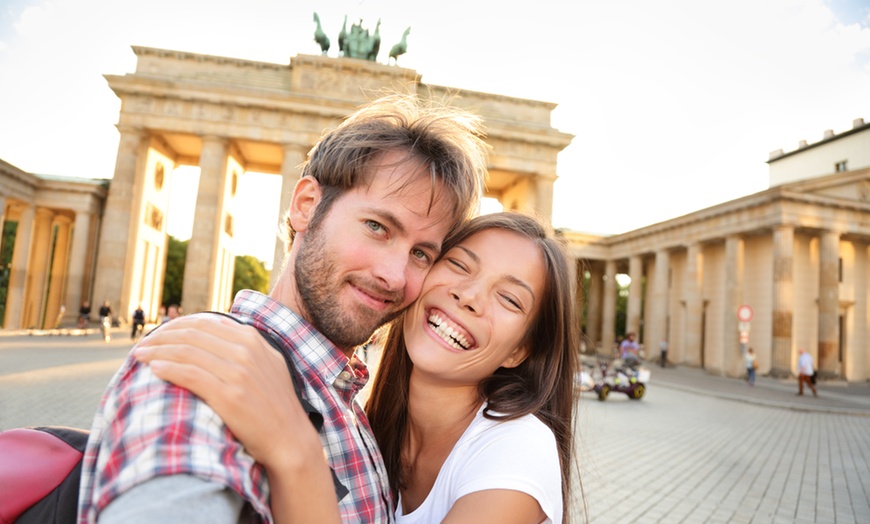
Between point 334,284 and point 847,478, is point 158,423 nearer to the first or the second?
point 334,284

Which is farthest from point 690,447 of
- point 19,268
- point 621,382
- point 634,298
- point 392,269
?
point 19,268

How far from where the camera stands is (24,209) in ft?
128

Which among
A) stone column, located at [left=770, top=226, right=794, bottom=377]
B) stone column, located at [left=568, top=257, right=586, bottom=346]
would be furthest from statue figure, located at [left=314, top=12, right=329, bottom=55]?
stone column, located at [left=568, top=257, right=586, bottom=346]

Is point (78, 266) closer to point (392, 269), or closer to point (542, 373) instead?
point (542, 373)

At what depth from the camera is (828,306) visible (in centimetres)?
3312

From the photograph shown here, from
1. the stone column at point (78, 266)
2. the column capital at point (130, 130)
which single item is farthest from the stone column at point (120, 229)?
the stone column at point (78, 266)


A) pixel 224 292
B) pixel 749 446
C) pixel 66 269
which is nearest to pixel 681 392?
pixel 749 446

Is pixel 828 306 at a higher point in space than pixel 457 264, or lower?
higher

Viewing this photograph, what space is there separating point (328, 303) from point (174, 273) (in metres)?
73.4

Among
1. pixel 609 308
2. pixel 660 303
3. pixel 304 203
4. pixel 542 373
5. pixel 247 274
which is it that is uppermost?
pixel 247 274

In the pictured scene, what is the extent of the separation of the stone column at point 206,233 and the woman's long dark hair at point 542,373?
1332 inches

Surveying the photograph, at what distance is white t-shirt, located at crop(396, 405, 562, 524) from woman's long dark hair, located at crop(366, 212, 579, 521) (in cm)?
25

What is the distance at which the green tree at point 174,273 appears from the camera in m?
68.1

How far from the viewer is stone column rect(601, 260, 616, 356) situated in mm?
50625
